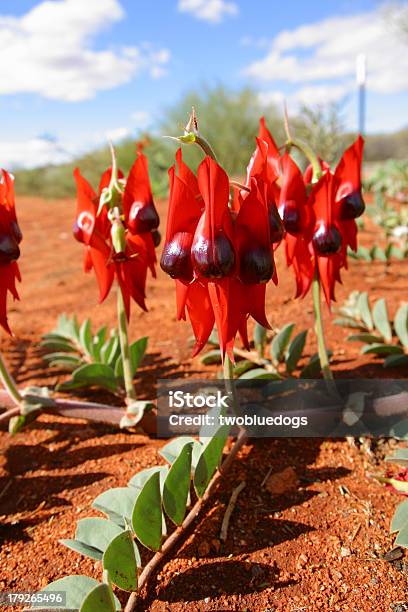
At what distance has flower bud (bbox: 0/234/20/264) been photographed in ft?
3.98

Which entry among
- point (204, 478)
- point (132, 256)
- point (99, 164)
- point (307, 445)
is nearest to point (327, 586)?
point (204, 478)

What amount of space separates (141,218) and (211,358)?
2.16ft

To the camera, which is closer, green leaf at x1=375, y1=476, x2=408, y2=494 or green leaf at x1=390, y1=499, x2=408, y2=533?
green leaf at x1=390, y1=499, x2=408, y2=533

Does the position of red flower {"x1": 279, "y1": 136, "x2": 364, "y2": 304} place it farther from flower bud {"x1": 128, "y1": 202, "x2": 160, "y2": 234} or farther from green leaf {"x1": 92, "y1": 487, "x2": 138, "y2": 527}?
green leaf {"x1": 92, "y1": 487, "x2": 138, "y2": 527}

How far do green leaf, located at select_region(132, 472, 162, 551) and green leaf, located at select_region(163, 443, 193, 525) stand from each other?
38 mm

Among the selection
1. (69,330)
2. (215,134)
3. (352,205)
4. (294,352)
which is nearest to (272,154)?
(352,205)

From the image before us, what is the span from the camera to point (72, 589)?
93 centimetres

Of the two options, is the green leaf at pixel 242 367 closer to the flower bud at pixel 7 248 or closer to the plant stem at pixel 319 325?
the plant stem at pixel 319 325

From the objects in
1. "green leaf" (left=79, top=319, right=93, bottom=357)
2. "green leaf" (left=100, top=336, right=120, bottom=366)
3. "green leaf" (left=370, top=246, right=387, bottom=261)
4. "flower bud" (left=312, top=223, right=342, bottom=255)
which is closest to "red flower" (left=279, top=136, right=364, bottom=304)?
"flower bud" (left=312, top=223, right=342, bottom=255)

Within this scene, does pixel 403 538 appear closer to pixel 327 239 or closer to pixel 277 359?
pixel 327 239

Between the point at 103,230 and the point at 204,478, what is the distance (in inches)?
24.9

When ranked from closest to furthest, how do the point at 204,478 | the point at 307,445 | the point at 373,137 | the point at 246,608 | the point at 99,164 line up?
the point at 246,608
the point at 204,478
the point at 307,445
the point at 99,164
the point at 373,137

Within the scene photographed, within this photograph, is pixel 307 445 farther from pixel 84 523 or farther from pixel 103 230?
pixel 103 230

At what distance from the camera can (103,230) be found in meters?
1.40
